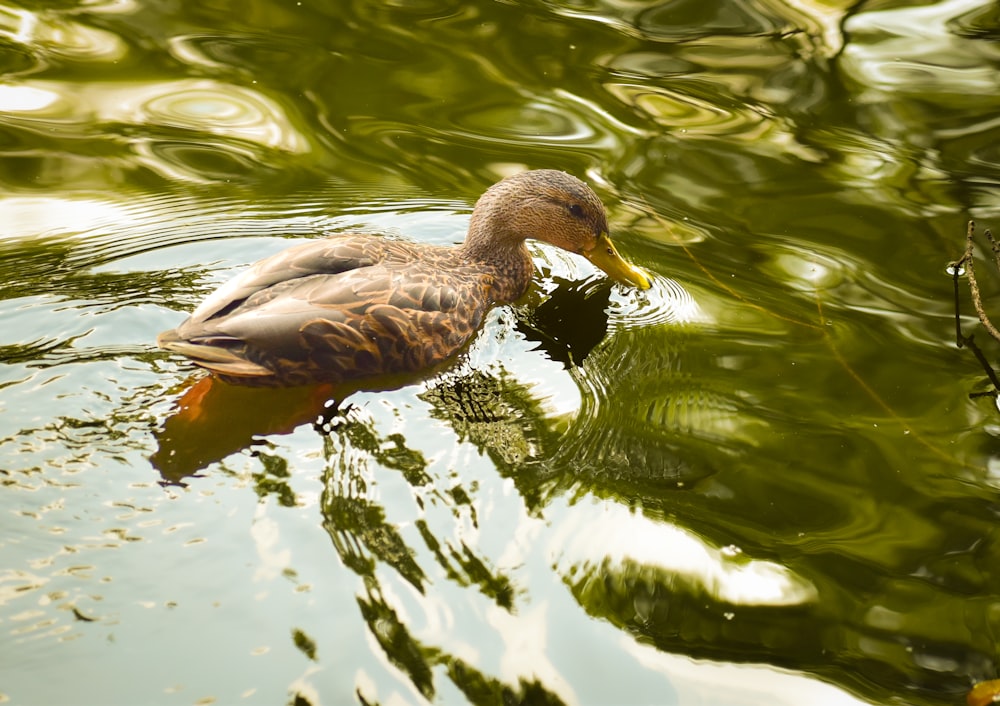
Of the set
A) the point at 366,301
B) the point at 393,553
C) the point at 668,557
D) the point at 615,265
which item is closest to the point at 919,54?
the point at 615,265

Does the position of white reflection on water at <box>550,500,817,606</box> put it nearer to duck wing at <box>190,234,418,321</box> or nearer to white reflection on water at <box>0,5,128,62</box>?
duck wing at <box>190,234,418,321</box>

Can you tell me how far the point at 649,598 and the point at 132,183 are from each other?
4.25 m

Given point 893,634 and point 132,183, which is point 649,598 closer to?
point 893,634

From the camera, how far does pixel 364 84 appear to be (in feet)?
23.7

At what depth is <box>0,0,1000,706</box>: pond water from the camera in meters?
3.63

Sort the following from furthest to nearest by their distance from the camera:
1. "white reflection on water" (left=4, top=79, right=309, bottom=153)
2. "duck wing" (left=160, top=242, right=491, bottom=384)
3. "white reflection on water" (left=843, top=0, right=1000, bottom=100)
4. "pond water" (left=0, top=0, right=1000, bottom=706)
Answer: "white reflection on water" (left=843, top=0, right=1000, bottom=100), "white reflection on water" (left=4, top=79, right=309, bottom=153), "duck wing" (left=160, top=242, right=491, bottom=384), "pond water" (left=0, top=0, right=1000, bottom=706)

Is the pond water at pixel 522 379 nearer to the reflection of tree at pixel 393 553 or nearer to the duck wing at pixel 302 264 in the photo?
the reflection of tree at pixel 393 553

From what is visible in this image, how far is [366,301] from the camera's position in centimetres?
490

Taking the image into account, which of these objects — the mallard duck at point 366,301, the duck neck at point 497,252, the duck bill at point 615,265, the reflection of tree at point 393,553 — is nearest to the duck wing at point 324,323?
the mallard duck at point 366,301

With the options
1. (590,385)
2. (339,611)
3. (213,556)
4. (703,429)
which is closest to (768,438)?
(703,429)

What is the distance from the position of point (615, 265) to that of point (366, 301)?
5.30ft

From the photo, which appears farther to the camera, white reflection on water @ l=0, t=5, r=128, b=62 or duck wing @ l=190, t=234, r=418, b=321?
white reflection on water @ l=0, t=5, r=128, b=62

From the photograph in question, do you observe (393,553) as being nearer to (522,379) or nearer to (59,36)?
(522,379)

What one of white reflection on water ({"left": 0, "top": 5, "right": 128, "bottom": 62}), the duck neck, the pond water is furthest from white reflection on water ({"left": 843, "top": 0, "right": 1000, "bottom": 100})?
white reflection on water ({"left": 0, "top": 5, "right": 128, "bottom": 62})
